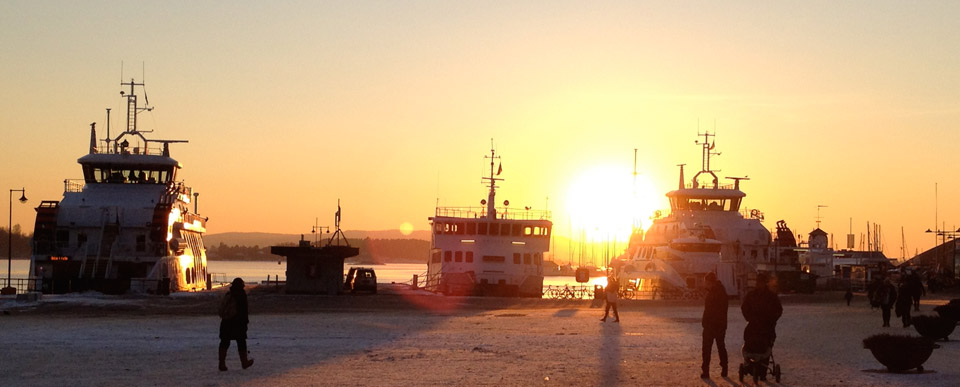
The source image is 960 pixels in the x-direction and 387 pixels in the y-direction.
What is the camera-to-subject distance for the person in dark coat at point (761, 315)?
18.0m

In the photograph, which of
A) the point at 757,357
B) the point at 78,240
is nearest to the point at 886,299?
the point at 757,357

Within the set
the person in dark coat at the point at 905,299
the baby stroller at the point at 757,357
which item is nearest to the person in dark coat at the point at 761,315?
the baby stroller at the point at 757,357

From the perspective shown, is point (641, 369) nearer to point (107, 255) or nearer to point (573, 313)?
point (573, 313)

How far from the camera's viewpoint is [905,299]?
33.0m

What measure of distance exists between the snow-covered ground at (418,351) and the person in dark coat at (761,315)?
92 cm

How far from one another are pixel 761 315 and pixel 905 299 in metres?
16.8

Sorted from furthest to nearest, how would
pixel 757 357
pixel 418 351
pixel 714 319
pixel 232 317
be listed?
pixel 418 351 < pixel 232 317 < pixel 714 319 < pixel 757 357

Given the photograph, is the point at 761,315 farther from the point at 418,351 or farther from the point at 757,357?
the point at 418,351

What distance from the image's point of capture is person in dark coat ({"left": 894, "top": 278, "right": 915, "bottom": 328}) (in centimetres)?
3269

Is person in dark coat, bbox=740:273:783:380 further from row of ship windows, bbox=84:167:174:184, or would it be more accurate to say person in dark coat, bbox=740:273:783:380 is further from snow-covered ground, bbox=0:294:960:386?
row of ship windows, bbox=84:167:174:184

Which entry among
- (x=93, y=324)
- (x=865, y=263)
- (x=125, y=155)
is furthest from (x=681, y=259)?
(x=865, y=263)

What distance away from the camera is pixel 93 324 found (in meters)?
32.8

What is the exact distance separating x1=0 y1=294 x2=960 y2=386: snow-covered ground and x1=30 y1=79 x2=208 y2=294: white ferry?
53.7 feet

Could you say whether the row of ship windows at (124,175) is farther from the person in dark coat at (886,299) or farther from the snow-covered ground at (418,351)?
the person in dark coat at (886,299)
